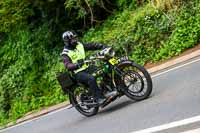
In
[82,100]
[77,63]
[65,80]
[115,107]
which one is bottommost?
[115,107]

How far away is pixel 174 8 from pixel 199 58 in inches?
145

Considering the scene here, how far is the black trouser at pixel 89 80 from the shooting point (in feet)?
35.8

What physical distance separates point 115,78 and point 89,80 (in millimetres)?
563

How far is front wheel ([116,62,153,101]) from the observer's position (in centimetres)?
1041

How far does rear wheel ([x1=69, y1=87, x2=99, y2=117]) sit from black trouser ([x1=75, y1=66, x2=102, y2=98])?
333mm

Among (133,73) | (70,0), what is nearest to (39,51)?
(70,0)

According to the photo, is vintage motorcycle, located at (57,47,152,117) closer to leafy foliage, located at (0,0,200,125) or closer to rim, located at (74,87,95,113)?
rim, located at (74,87,95,113)

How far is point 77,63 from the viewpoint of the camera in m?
11.0

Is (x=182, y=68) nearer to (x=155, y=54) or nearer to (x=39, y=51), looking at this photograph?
(x=155, y=54)

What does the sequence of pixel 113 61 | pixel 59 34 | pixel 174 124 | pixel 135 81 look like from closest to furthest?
pixel 174 124
pixel 135 81
pixel 113 61
pixel 59 34

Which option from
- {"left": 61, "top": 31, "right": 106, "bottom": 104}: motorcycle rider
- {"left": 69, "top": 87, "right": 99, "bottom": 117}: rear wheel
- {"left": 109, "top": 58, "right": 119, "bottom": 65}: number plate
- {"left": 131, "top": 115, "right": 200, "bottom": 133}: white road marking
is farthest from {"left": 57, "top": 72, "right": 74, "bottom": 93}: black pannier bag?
{"left": 131, "top": 115, "right": 200, "bottom": 133}: white road marking

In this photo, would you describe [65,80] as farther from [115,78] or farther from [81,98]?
[115,78]

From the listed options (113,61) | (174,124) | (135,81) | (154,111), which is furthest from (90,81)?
(174,124)

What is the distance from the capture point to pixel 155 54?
1530cm
